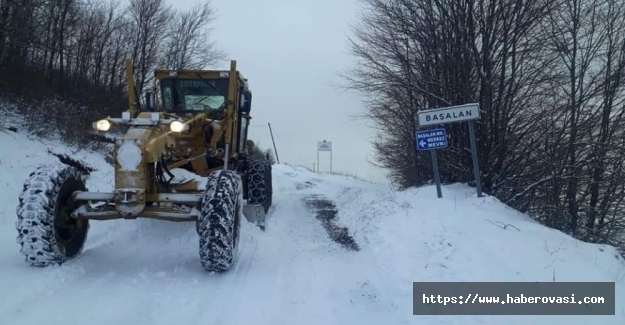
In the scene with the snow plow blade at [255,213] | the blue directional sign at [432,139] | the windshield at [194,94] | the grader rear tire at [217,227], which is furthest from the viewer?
the blue directional sign at [432,139]

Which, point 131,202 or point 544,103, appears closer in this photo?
point 131,202

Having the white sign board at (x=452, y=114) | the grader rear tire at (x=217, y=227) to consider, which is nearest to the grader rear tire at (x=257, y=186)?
the white sign board at (x=452, y=114)

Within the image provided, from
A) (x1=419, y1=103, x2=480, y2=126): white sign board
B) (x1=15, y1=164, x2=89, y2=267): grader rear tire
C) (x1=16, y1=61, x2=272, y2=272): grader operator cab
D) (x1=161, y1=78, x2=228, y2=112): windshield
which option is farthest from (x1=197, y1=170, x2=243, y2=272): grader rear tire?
(x1=419, y1=103, x2=480, y2=126): white sign board

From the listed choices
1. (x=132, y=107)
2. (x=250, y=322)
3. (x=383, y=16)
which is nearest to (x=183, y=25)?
(x=383, y=16)

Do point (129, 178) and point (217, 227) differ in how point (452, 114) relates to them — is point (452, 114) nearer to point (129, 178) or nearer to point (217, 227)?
point (217, 227)

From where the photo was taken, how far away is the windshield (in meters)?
9.37

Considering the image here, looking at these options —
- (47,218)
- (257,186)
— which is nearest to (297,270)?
(47,218)

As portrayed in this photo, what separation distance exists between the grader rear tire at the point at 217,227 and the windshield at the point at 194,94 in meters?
3.71

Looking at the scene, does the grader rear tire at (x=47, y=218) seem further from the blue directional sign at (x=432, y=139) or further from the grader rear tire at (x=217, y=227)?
the blue directional sign at (x=432, y=139)

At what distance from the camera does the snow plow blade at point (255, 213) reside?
8.13 m

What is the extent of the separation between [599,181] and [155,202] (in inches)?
376

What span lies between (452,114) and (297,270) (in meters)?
5.25

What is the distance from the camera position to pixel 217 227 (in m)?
5.68

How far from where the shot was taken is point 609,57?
11719 millimetres
